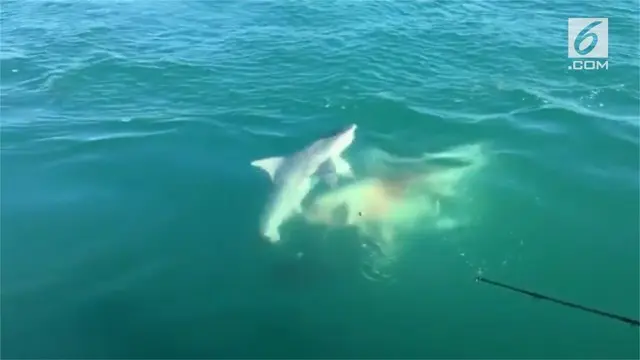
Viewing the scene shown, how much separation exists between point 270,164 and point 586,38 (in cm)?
1806

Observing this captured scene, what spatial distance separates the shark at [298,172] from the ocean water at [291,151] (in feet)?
1.34

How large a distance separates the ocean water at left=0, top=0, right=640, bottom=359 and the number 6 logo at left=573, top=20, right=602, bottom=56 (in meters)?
0.64

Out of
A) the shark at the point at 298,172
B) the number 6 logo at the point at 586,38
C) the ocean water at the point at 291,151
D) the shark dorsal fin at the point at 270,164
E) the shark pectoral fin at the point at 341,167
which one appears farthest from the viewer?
the number 6 logo at the point at 586,38

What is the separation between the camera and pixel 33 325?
17312mm

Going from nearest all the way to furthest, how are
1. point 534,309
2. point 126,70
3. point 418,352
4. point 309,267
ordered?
1. point 418,352
2. point 534,309
3. point 309,267
4. point 126,70

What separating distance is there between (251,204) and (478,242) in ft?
25.0

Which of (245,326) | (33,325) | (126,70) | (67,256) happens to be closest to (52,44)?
(126,70)

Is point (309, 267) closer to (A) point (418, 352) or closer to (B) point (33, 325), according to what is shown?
(A) point (418, 352)

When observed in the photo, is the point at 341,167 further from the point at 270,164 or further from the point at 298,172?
the point at 270,164

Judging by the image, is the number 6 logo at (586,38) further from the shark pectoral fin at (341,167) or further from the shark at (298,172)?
the shark pectoral fin at (341,167)

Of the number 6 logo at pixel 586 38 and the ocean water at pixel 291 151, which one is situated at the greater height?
the number 6 logo at pixel 586 38

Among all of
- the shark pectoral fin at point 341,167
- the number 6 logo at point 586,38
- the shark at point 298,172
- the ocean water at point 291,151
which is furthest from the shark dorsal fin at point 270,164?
the number 6 logo at point 586,38

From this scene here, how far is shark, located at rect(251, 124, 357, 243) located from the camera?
2088 centimetres

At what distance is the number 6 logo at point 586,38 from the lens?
30.1 meters
